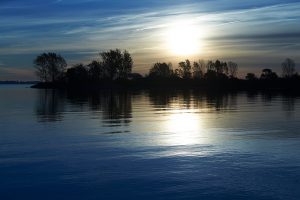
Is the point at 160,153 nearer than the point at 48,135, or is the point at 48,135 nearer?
the point at 160,153

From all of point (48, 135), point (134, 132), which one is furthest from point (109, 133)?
point (48, 135)

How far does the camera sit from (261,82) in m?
153

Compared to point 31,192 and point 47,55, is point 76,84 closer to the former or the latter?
A: point 47,55

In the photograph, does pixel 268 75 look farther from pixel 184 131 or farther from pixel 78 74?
pixel 184 131

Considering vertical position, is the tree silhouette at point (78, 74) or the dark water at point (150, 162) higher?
the tree silhouette at point (78, 74)

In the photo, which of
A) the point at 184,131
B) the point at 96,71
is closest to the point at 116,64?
the point at 96,71

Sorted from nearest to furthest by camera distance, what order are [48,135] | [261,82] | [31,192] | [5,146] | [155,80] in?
1. [31,192]
2. [5,146]
3. [48,135]
4. [261,82]
5. [155,80]

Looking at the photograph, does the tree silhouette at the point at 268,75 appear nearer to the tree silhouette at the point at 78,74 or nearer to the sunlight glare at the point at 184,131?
the tree silhouette at the point at 78,74

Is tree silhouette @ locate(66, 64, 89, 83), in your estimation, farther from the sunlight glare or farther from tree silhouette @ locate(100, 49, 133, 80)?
the sunlight glare

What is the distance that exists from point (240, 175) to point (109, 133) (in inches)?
384

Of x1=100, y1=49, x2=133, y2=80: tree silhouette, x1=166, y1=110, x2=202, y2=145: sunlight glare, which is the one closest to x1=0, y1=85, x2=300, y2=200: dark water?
x1=166, y1=110, x2=202, y2=145: sunlight glare

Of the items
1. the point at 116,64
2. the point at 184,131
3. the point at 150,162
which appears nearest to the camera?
the point at 150,162

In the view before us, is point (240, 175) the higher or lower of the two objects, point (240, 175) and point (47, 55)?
the lower

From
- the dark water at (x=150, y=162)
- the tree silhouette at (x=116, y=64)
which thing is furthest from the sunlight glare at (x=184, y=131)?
the tree silhouette at (x=116, y=64)
